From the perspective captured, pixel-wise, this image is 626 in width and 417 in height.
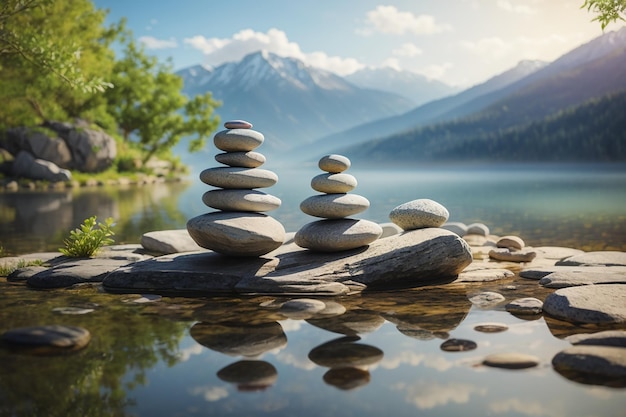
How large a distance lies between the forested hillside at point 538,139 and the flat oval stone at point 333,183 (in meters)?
106

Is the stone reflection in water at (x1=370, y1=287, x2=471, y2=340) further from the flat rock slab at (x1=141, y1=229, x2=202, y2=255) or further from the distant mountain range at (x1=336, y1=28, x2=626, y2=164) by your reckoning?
the distant mountain range at (x1=336, y1=28, x2=626, y2=164)

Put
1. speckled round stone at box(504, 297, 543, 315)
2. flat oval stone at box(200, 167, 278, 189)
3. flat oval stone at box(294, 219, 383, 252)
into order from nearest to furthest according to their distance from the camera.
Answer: speckled round stone at box(504, 297, 543, 315), flat oval stone at box(294, 219, 383, 252), flat oval stone at box(200, 167, 278, 189)

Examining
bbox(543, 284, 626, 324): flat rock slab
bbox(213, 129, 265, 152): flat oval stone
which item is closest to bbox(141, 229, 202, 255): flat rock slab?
bbox(213, 129, 265, 152): flat oval stone

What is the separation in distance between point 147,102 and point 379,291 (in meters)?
53.8

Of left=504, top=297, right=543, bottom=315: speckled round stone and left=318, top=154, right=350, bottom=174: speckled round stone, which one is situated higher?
left=318, top=154, right=350, bottom=174: speckled round stone

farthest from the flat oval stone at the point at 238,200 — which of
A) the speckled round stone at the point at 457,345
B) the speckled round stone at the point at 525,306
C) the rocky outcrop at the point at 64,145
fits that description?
the rocky outcrop at the point at 64,145

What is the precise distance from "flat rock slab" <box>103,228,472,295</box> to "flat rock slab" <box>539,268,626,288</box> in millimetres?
1587

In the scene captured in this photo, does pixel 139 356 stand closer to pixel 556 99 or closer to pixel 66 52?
pixel 66 52

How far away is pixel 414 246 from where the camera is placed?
1046 centimetres

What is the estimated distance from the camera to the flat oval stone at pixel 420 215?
11.8m

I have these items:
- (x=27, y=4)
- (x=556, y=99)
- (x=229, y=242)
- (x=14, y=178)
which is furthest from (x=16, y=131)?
(x=556, y=99)

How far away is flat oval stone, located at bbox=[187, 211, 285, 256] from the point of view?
10.4 m

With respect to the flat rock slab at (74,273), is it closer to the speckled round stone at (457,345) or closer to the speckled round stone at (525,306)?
the speckled round stone at (457,345)

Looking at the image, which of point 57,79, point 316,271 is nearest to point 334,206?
point 316,271
